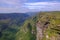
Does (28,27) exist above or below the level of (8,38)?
above

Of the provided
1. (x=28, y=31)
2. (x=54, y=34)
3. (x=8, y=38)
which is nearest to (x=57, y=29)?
(x=54, y=34)

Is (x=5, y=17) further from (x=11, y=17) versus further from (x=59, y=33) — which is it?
(x=59, y=33)

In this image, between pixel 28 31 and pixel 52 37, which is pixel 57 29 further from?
pixel 28 31

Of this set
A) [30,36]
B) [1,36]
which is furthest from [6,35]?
[30,36]

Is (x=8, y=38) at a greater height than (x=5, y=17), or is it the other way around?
(x=5, y=17)

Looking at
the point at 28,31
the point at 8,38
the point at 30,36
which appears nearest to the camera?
the point at 30,36

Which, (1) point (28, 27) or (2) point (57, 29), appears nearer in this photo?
(2) point (57, 29)

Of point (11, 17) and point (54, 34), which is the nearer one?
point (54, 34)

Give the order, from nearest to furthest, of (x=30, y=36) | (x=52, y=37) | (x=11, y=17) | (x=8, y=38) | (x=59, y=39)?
(x=59, y=39)
(x=52, y=37)
(x=30, y=36)
(x=8, y=38)
(x=11, y=17)

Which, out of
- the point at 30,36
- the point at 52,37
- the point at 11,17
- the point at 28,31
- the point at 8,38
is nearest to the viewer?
the point at 52,37
